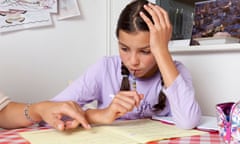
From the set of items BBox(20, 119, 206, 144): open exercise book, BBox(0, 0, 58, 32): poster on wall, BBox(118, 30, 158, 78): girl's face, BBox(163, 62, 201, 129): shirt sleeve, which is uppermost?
BBox(0, 0, 58, 32): poster on wall

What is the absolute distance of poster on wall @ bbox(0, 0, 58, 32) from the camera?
139cm

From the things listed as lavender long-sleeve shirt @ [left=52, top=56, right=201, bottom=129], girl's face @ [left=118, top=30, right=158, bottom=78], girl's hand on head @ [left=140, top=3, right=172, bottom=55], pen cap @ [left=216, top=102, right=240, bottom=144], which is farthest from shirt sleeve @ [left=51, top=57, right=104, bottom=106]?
pen cap @ [left=216, top=102, right=240, bottom=144]

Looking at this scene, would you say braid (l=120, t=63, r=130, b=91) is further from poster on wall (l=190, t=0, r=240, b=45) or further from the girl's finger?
poster on wall (l=190, t=0, r=240, b=45)

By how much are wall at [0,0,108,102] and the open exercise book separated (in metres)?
0.76

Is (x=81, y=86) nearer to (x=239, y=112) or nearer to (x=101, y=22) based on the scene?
(x=239, y=112)

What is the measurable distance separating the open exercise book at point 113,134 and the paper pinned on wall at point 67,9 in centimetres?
90

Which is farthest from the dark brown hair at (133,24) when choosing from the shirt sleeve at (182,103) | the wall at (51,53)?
the wall at (51,53)

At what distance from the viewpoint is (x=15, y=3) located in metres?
1.41

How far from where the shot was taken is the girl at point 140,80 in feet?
2.69

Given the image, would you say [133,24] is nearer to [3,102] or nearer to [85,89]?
[85,89]

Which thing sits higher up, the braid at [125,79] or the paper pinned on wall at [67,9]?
the paper pinned on wall at [67,9]

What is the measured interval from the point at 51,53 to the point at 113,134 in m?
0.94

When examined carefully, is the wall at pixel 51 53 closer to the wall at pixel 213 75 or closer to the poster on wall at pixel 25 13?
the poster on wall at pixel 25 13

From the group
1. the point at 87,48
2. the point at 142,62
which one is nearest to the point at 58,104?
the point at 142,62
